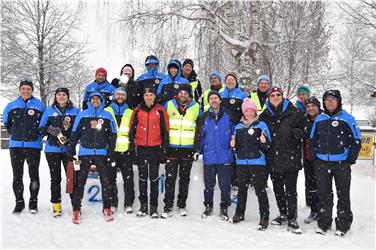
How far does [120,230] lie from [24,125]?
8.13 ft

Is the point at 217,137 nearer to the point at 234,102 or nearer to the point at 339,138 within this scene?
the point at 234,102

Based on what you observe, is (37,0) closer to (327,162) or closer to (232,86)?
(232,86)

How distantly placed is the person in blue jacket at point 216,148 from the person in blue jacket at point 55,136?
2281mm

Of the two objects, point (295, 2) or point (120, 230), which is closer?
point (120, 230)

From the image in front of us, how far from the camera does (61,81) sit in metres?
20.7

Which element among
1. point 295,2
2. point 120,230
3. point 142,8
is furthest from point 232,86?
point 295,2

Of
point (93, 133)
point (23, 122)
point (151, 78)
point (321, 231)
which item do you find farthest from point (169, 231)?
point (151, 78)

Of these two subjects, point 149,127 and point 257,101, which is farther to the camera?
point 257,101

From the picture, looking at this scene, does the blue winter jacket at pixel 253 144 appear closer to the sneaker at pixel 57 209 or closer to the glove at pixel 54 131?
the glove at pixel 54 131

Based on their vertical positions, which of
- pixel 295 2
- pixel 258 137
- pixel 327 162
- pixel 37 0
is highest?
pixel 37 0

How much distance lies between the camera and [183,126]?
20.3 feet

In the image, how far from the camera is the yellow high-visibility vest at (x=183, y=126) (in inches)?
244

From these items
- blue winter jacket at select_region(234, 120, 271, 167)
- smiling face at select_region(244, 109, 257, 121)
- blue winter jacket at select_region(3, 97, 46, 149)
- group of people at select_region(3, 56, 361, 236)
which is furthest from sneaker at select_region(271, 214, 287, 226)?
blue winter jacket at select_region(3, 97, 46, 149)

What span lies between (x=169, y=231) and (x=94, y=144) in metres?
1.86
